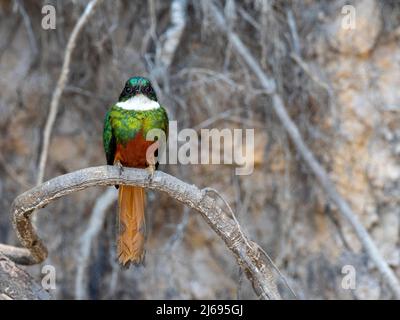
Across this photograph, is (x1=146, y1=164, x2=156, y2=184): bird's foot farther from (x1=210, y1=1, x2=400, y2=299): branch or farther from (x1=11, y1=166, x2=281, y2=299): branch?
(x1=210, y1=1, x2=400, y2=299): branch

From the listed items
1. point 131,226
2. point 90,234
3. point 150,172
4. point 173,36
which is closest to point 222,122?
point 173,36

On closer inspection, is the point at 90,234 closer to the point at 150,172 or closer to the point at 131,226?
the point at 131,226

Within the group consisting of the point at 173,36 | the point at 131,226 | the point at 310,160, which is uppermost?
the point at 173,36

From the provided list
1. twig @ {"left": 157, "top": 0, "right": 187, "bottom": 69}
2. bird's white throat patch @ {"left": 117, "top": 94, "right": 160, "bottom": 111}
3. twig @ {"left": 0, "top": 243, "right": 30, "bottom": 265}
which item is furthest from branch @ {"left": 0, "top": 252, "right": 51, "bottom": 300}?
twig @ {"left": 157, "top": 0, "right": 187, "bottom": 69}

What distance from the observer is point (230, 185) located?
440cm

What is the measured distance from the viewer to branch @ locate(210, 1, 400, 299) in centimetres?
Result: 379

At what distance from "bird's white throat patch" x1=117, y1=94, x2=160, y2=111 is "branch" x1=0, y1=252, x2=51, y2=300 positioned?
0.88m

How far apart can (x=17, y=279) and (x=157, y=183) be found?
645 millimetres

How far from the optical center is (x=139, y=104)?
3180 millimetres

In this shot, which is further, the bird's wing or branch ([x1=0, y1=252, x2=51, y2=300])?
the bird's wing

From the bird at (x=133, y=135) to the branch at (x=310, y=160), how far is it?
3.22 feet

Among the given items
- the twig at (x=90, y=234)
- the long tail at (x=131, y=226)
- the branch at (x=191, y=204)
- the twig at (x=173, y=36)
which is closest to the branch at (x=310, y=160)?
the twig at (x=173, y=36)

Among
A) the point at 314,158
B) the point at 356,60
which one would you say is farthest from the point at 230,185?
the point at 356,60

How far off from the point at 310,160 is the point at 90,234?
4.48 ft
